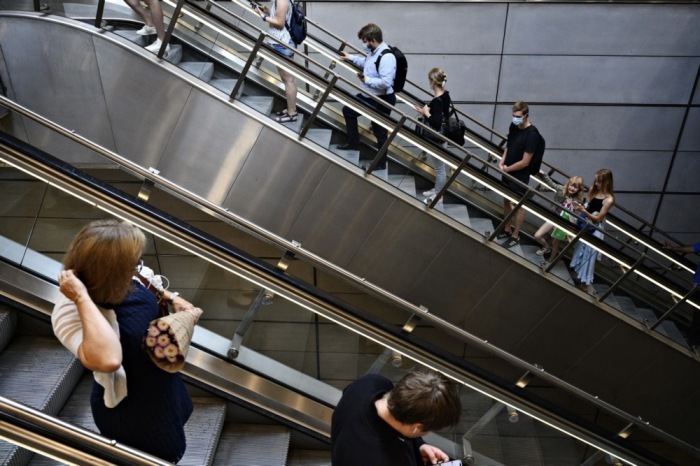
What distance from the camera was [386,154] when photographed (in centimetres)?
568

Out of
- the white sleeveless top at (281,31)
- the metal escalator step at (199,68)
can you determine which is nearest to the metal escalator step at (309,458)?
the metal escalator step at (199,68)

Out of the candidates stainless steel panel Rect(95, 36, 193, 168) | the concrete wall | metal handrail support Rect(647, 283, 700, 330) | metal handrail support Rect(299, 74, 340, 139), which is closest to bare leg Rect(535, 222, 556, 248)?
metal handrail support Rect(647, 283, 700, 330)

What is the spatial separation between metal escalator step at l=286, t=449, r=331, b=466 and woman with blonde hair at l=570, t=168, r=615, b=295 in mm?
3677

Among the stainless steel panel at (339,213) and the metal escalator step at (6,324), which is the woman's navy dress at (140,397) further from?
the stainless steel panel at (339,213)

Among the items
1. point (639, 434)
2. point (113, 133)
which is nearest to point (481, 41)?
point (113, 133)

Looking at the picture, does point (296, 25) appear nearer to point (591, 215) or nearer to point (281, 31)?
point (281, 31)

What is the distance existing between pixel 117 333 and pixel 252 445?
60.1 inches

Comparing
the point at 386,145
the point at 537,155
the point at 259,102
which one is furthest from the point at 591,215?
the point at 259,102

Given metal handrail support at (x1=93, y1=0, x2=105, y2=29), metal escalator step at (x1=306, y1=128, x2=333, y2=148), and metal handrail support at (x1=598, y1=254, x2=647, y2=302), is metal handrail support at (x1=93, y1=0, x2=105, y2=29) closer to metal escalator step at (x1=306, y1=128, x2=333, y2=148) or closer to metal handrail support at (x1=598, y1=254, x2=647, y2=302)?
metal escalator step at (x1=306, y1=128, x2=333, y2=148)

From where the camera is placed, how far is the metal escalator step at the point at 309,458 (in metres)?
3.41

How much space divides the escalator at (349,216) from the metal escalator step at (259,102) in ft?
0.07

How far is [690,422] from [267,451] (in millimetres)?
5583

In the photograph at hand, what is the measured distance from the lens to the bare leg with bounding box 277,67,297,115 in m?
5.81

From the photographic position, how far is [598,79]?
8.33m
